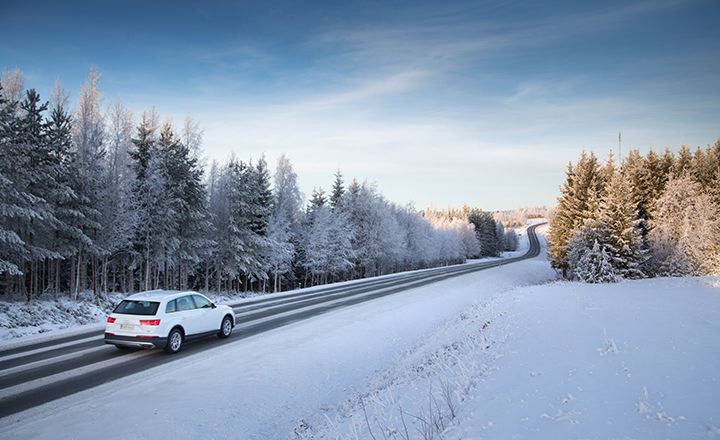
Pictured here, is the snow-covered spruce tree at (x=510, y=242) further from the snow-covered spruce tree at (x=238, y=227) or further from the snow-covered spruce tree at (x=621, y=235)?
the snow-covered spruce tree at (x=238, y=227)

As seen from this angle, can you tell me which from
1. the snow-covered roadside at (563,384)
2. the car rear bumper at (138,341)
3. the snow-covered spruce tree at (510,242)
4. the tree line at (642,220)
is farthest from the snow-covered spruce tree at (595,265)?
the snow-covered spruce tree at (510,242)

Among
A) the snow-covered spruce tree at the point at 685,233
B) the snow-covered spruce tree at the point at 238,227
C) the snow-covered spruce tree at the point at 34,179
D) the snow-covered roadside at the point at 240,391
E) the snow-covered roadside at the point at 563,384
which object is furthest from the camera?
the snow-covered spruce tree at the point at 238,227

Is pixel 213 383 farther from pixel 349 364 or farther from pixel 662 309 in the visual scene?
pixel 662 309

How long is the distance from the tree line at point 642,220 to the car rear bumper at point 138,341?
2898cm

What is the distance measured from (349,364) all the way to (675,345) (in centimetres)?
740

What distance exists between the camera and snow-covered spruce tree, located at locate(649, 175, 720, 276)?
26922 millimetres

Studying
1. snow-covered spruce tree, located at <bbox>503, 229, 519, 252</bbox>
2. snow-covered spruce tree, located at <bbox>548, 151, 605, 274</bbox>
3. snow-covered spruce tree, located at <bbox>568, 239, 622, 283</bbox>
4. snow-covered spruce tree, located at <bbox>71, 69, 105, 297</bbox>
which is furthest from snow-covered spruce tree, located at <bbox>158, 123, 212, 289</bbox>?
snow-covered spruce tree, located at <bbox>503, 229, 519, 252</bbox>

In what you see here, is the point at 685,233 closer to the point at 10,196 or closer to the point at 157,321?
the point at 157,321

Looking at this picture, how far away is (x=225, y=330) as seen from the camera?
12516 mm

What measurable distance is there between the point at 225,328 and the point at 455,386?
907 cm

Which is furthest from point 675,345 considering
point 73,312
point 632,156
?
point 632,156

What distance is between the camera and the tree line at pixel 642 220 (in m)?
27.1

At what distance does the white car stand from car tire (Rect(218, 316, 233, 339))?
718 millimetres

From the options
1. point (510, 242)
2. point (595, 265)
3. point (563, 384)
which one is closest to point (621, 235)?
point (595, 265)
